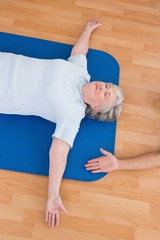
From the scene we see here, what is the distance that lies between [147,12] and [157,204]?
1.52 metres

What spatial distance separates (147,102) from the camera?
1729 mm

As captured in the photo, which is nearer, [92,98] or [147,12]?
[92,98]

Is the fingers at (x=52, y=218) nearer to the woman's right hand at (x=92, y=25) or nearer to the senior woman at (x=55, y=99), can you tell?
the senior woman at (x=55, y=99)

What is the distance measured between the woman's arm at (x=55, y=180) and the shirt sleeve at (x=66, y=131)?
0.09 ft

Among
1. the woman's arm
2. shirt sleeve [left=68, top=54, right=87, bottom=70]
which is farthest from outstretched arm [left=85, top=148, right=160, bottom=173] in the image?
shirt sleeve [left=68, top=54, right=87, bottom=70]

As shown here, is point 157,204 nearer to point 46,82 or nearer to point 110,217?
point 110,217

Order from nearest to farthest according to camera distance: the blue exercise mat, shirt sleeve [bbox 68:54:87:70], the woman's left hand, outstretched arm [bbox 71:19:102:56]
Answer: the woman's left hand → the blue exercise mat → shirt sleeve [bbox 68:54:87:70] → outstretched arm [bbox 71:19:102:56]

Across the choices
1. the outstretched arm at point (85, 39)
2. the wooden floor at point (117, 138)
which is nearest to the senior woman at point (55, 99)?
the wooden floor at point (117, 138)

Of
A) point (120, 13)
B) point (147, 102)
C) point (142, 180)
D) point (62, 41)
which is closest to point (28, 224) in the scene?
point (142, 180)

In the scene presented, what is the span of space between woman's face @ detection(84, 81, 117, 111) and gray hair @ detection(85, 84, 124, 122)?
0.10 ft

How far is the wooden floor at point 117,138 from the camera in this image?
52.2 inches

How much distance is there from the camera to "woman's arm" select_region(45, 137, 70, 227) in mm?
1295

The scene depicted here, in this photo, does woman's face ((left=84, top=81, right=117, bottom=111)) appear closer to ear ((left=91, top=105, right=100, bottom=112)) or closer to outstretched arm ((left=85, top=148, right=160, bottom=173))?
ear ((left=91, top=105, right=100, bottom=112))

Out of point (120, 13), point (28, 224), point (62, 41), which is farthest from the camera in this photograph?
point (120, 13)
